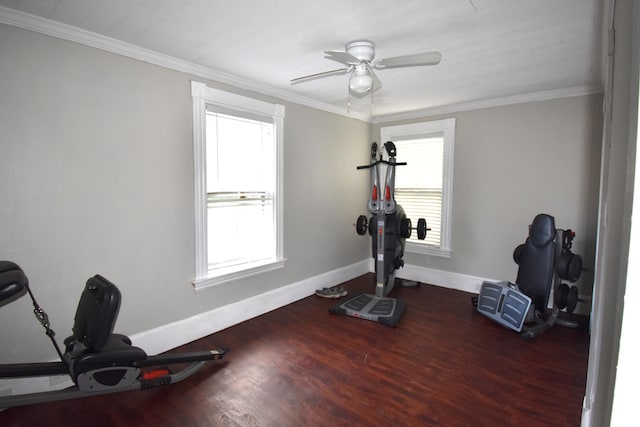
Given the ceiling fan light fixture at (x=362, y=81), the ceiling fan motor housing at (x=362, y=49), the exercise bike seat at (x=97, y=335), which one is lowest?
the exercise bike seat at (x=97, y=335)

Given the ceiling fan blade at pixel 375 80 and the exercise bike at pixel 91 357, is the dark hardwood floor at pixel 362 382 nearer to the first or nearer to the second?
the exercise bike at pixel 91 357

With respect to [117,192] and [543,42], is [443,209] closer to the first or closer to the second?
[543,42]

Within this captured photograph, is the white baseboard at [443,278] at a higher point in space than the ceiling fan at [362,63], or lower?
lower

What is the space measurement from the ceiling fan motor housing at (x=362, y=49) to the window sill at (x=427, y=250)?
9.91 feet

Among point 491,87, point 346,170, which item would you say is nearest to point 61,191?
point 346,170

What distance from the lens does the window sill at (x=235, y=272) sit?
3.09 meters

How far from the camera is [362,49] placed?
237 cm

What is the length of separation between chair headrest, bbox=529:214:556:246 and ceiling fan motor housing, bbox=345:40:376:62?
2.32 meters

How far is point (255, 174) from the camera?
354 centimetres

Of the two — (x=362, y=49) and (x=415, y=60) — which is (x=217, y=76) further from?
(x=415, y=60)

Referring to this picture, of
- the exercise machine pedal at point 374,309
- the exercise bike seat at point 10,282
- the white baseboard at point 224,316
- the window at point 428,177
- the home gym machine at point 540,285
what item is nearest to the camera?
the exercise bike seat at point 10,282

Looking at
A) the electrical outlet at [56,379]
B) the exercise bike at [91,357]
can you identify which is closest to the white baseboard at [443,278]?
the exercise bike at [91,357]

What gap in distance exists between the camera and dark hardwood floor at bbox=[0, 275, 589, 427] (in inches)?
80.9

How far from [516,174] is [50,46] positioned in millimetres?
4585
